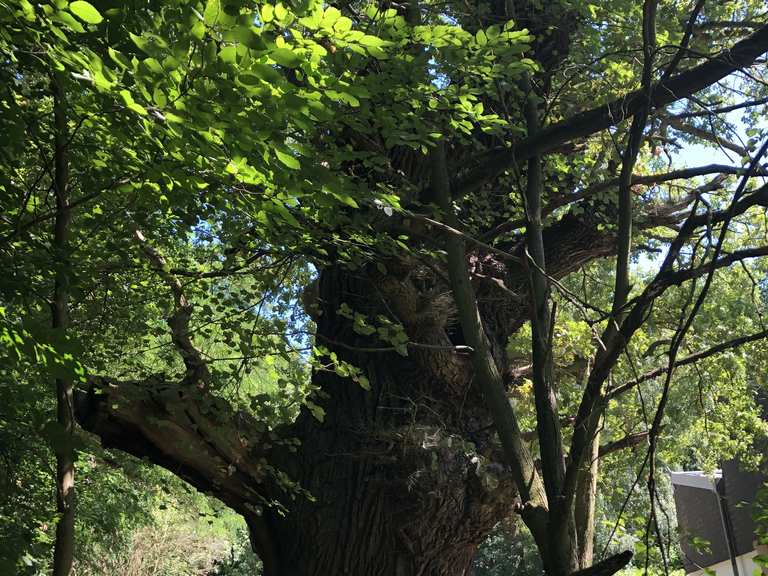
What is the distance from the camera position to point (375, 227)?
484cm

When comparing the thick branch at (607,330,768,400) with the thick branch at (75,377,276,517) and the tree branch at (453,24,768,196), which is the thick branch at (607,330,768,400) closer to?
the tree branch at (453,24,768,196)

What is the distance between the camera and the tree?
103 inches

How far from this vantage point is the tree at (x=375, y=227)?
2.61 meters

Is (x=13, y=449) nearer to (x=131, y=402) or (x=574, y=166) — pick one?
(x=131, y=402)

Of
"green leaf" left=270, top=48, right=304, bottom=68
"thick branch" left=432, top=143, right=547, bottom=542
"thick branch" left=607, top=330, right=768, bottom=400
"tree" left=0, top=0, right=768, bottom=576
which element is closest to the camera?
"green leaf" left=270, top=48, right=304, bottom=68

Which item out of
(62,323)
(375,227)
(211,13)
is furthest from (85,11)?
(375,227)

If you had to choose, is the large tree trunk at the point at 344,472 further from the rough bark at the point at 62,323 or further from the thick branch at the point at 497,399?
the thick branch at the point at 497,399

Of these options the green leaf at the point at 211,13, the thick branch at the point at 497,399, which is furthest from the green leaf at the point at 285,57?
the thick branch at the point at 497,399

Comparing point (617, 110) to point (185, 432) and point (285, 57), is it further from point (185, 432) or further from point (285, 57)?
point (185, 432)

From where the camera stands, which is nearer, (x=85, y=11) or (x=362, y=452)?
(x=85, y=11)

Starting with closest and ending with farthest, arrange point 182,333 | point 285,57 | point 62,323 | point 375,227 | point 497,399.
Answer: point 285,57 < point 497,399 < point 62,323 < point 375,227 < point 182,333

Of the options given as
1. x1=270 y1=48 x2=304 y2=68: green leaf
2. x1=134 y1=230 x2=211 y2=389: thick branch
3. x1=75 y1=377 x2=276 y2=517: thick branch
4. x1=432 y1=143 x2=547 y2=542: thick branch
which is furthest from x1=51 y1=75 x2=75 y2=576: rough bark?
x1=432 y1=143 x2=547 y2=542: thick branch

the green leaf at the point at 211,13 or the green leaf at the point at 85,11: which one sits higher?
the green leaf at the point at 211,13

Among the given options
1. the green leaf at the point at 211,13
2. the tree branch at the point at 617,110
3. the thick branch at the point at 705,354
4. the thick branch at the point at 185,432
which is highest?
the tree branch at the point at 617,110
